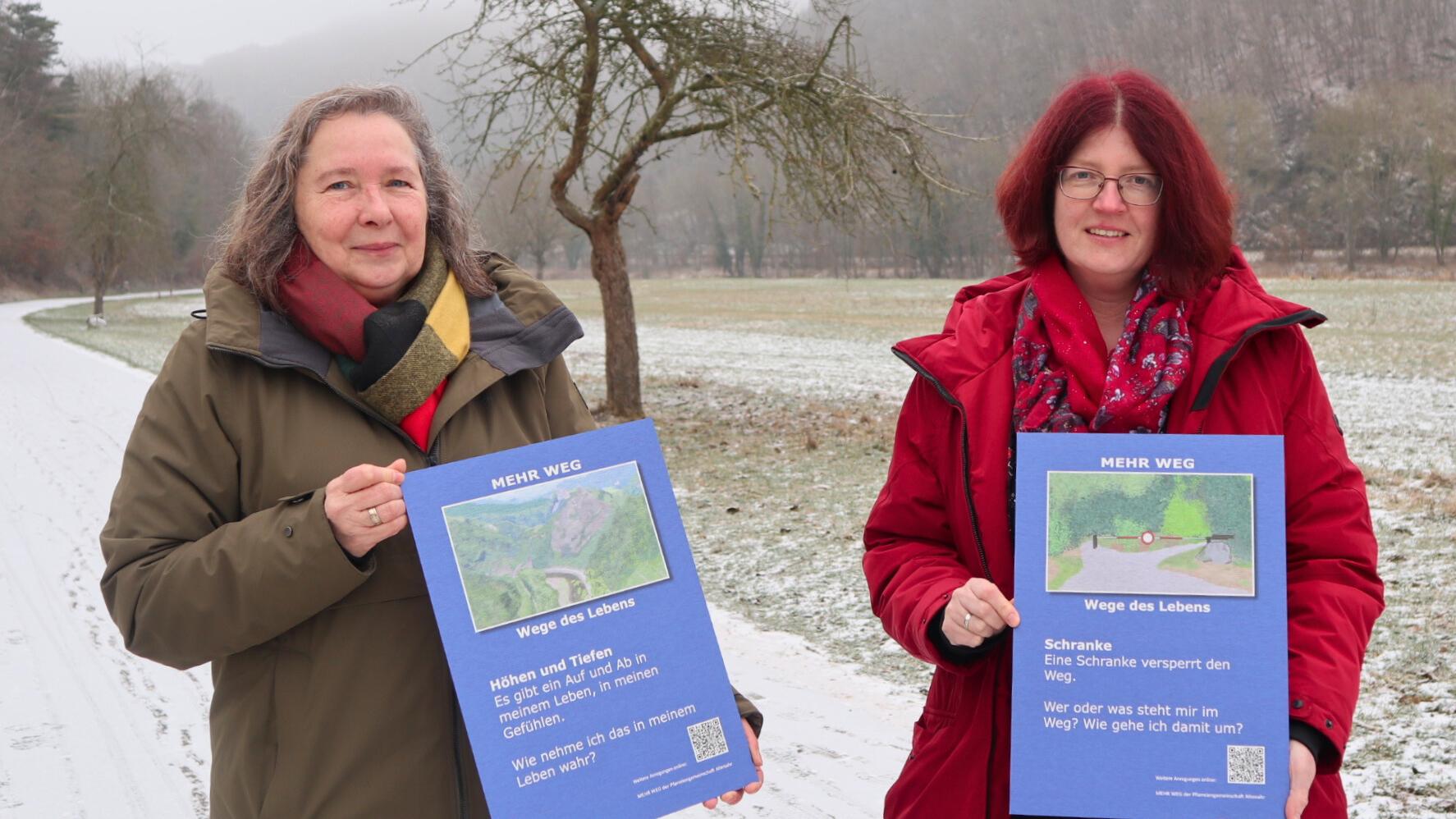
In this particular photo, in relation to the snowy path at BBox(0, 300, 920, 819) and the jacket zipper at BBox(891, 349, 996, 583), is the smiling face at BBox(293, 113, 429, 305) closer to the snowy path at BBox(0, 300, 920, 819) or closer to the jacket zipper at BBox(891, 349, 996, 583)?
the jacket zipper at BBox(891, 349, 996, 583)

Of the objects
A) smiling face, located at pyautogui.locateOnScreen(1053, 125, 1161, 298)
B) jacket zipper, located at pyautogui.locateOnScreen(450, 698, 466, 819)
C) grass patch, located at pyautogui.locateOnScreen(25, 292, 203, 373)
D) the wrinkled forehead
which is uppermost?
the wrinkled forehead

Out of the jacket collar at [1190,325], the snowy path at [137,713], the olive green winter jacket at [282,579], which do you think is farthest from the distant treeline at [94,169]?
the jacket collar at [1190,325]

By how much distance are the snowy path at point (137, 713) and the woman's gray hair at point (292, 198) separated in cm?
253

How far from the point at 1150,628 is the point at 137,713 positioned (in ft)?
14.9

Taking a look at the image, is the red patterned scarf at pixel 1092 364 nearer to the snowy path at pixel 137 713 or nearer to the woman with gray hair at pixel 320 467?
the woman with gray hair at pixel 320 467

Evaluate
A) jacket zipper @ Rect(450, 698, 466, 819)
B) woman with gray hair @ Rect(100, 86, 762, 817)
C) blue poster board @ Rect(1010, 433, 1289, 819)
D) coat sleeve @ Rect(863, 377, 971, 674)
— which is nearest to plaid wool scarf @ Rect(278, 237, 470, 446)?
woman with gray hair @ Rect(100, 86, 762, 817)

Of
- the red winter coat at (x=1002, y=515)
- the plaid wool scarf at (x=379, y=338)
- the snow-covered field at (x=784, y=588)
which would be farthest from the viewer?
the snow-covered field at (x=784, y=588)

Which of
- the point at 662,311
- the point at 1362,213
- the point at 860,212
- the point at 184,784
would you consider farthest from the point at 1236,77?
the point at 184,784

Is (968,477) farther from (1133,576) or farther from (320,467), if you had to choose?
(320,467)

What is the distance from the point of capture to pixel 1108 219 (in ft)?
6.95

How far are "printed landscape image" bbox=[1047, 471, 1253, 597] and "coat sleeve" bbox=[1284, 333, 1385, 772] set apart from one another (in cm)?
17

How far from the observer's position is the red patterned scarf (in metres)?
1.99

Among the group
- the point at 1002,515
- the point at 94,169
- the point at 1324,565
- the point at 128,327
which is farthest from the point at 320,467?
the point at 94,169

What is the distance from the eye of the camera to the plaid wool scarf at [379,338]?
200cm
